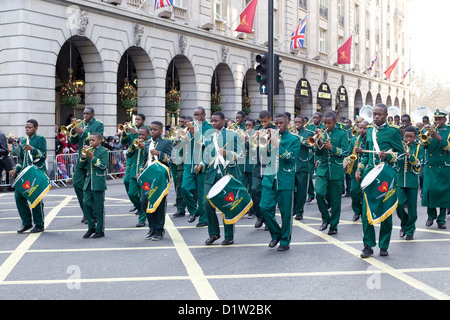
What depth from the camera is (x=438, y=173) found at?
10.5 meters

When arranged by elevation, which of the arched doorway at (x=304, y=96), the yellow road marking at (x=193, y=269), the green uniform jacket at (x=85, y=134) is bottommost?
the yellow road marking at (x=193, y=269)

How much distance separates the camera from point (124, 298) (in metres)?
5.77

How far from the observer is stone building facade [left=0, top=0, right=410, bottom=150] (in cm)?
1841

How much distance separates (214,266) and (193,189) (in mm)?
3638

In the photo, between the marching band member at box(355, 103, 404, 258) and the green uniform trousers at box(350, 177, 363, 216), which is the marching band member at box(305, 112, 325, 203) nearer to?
the green uniform trousers at box(350, 177, 363, 216)

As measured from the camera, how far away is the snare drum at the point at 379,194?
7691mm

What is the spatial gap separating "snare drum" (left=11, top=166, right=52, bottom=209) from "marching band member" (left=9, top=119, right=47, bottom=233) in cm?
14

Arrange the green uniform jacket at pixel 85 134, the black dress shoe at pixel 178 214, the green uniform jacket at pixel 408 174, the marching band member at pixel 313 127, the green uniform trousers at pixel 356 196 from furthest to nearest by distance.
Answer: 1. the marching band member at pixel 313 127
2. the black dress shoe at pixel 178 214
3. the green uniform trousers at pixel 356 196
4. the green uniform jacket at pixel 85 134
5. the green uniform jacket at pixel 408 174

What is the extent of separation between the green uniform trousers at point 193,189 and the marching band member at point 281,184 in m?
2.34

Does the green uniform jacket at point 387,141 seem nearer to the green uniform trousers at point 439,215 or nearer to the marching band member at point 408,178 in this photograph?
the marching band member at point 408,178

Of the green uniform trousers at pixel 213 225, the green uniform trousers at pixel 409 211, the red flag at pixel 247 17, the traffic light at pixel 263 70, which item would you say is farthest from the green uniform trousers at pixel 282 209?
the red flag at pixel 247 17
